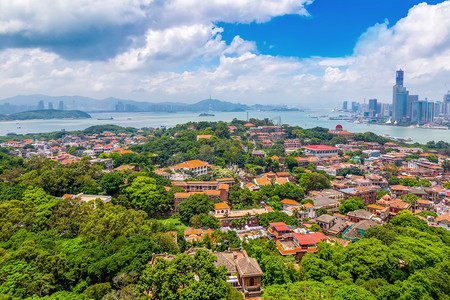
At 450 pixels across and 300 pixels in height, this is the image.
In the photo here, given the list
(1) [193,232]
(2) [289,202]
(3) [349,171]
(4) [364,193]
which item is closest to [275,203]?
(2) [289,202]

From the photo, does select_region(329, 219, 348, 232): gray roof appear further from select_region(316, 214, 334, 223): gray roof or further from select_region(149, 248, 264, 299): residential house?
select_region(149, 248, 264, 299): residential house

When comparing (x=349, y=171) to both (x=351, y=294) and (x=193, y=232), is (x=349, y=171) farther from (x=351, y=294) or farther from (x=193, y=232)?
(x=351, y=294)

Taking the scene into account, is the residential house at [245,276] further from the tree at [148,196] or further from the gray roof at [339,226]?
the gray roof at [339,226]

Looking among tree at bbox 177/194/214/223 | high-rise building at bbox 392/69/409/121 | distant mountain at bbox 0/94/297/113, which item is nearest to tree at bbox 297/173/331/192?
tree at bbox 177/194/214/223

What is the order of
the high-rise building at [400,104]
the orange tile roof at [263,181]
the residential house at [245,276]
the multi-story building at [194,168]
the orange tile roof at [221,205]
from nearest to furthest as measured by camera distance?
the residential house at [245,276]
the orange tile roof at [221,205]
the orange tile roof at [263,181]
the multi-story building at [194,168]
the high-rise building at [400,104]

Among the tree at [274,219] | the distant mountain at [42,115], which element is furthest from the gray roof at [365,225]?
the distant mountain at [42,115]

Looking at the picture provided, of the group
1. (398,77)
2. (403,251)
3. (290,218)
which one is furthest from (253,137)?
(398,77)

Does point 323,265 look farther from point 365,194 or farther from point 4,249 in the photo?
point 365,194

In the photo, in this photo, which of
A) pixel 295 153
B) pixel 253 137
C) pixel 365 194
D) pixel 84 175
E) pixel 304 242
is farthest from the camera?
pixel 253 137
